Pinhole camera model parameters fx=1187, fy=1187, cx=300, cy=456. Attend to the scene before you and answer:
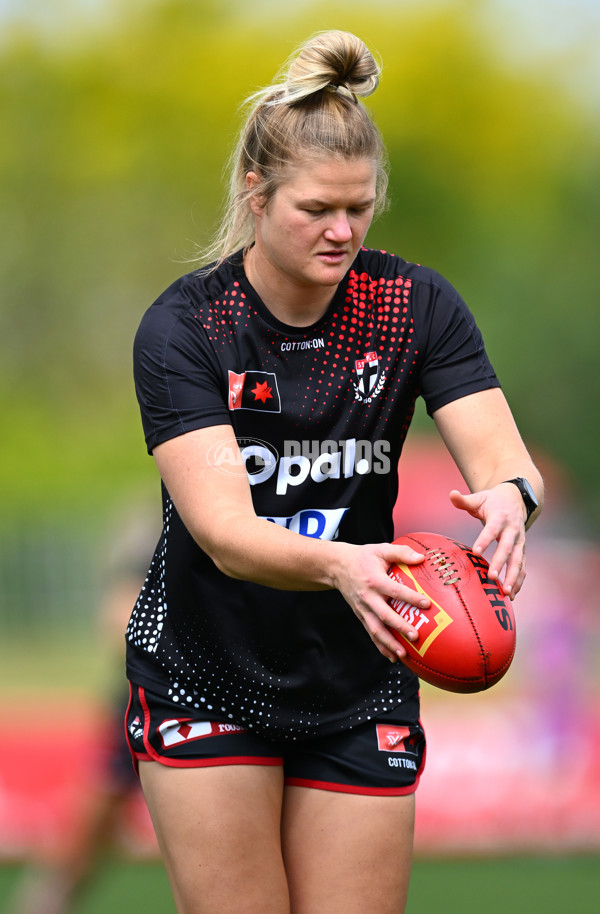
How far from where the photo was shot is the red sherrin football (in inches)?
94.7

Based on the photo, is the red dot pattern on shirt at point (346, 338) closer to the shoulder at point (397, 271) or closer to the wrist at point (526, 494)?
the shoulder at point (397, 271)

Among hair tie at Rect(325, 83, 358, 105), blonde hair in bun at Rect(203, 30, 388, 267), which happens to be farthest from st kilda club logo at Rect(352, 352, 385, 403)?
hair tie at Rect(325, 83, 358, 105)

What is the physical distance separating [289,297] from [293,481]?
1.43ft

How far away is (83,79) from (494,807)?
19939mm

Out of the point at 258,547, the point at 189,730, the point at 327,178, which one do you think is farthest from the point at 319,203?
the point at 189,730

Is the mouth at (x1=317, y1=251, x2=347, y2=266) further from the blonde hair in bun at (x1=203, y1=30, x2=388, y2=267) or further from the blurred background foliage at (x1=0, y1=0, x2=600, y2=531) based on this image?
the blurred background foliage at (x1=0, y1=0, x2=600, y2=531)

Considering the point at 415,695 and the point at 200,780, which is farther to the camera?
the point at 415,695

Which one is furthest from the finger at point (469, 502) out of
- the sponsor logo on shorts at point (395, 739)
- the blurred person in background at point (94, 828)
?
the blurred person in background at point (94, 828)

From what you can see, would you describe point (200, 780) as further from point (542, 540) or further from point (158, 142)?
point (158, 142)

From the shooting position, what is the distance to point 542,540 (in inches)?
499

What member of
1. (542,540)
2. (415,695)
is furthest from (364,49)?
(542,540)

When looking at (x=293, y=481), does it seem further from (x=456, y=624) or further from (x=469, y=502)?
(x=456, y=624)

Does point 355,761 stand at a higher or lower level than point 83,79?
lower

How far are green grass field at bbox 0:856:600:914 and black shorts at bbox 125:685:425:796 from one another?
256 cm
